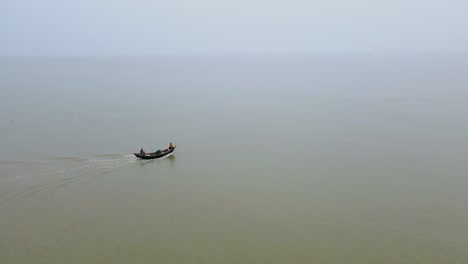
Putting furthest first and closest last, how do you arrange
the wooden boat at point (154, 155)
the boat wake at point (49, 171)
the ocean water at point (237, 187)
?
the wooden boat at point (154, 155) → the boat wake at point (49, 171) → the ocean water at point (237, 187)

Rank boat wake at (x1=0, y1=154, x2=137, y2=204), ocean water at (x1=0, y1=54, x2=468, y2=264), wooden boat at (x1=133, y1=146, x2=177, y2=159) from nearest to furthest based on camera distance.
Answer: ocean water at (x1=0, y1=54, x2=468, y2=264), boat wake at (x1=0, y1=154, x2=137, y2=204), wooden boat at (x1=133, y1=146, x2=177, y2=159)

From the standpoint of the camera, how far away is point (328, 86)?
2221 inches

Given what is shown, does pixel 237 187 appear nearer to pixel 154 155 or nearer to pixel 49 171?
pixel 154 155

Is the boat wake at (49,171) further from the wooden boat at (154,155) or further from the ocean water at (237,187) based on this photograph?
the wooden boat at (154,155)

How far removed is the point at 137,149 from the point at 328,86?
39101mm

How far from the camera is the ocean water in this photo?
13891mm

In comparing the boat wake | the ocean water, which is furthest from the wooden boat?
the boat wake

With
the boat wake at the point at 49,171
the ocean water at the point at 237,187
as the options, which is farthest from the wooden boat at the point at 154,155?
the boat wake at the point at 49,171

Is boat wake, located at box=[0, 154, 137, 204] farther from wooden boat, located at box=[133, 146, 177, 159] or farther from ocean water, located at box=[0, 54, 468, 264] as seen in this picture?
wooden boat, located at box=[133, 146, 177, 159]

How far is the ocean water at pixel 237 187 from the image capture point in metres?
13.9

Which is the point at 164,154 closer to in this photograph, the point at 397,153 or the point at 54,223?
the point at 54,223

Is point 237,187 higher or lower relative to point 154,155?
lower

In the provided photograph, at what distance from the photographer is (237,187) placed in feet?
62.4

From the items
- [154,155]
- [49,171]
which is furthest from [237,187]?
[49,171]
